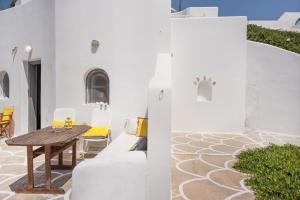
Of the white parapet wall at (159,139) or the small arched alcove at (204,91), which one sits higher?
the small arched alcove at (204,91)

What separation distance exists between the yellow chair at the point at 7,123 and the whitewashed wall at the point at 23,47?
0.22m

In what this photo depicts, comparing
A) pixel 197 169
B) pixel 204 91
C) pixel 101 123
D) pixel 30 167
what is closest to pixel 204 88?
pixel 204 91

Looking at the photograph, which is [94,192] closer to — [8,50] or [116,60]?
[116,60]

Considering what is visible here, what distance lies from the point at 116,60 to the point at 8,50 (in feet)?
20.5

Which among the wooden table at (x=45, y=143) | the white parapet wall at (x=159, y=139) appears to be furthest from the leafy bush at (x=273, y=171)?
the wooden table at (x=45, y=143)

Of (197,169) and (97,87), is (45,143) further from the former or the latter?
(97,87)

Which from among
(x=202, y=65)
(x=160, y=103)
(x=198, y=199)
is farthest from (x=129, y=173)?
(x=202, y=65)

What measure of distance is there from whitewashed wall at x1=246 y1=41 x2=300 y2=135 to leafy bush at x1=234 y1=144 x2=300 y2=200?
364 centimetres

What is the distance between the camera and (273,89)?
11.7m

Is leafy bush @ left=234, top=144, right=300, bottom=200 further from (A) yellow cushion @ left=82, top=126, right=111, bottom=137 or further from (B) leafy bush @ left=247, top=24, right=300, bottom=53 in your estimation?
(B) leafy bush @ left=247, top=24, right=300, bottom=53

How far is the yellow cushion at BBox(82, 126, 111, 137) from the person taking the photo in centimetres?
746

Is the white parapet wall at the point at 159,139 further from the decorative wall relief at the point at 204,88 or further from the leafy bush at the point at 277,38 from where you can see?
the leafy bush at the point at 277,38

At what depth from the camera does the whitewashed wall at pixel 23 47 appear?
9.23m

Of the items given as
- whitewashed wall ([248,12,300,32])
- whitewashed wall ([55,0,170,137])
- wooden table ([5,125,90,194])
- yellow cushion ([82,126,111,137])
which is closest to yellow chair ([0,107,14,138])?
whitewashed wall ([55,0,170,137])
